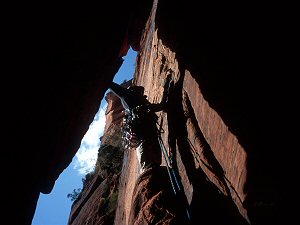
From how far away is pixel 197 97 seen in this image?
18.5ft

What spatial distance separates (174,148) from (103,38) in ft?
11.8

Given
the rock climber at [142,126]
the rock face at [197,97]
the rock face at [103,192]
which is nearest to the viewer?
the rock face at [197,97]

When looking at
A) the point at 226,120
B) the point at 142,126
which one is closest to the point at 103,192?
the point at 142,126

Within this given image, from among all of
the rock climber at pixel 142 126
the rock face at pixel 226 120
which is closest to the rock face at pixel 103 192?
the rock climber at pixel 142 126

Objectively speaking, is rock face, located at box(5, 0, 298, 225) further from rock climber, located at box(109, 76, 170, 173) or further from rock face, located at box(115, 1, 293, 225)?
rock climber, located at box(109, 76, 170, 173)

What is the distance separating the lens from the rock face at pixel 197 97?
142 inches

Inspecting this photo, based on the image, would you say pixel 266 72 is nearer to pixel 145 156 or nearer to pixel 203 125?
pixel 203 125

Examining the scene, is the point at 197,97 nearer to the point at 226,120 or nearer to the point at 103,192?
the point at 226,120

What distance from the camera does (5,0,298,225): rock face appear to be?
3.61 meters

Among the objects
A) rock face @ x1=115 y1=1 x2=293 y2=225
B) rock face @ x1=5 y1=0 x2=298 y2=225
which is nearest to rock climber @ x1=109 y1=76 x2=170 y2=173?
rock face @ x1=115 y1=1 x2=293 y2=225

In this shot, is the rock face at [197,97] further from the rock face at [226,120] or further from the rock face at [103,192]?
the rock face at [103,192]

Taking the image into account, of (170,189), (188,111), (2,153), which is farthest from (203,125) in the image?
(2,153)

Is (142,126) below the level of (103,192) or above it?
below

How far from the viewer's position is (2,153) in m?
4.38
